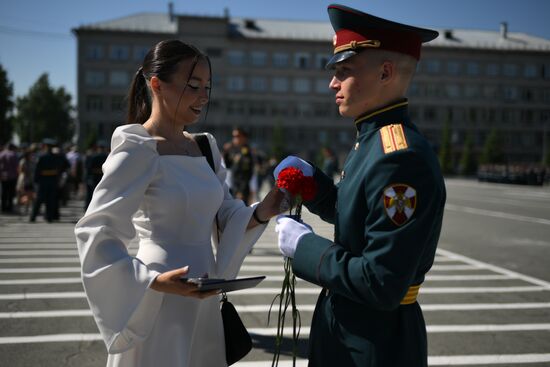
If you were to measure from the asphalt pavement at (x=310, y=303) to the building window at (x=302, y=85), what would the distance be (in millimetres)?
65461

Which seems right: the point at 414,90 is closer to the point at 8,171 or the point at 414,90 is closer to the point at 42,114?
the point at 42,114

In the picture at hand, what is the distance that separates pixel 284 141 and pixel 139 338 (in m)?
73.1

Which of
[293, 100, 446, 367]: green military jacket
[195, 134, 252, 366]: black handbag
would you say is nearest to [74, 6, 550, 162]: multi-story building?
[195, 134, 252, 366]: black handbag

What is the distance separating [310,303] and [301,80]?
2799 inches

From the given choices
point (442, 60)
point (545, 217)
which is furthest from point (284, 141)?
point (545, 217)

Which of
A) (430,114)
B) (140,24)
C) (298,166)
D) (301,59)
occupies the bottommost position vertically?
(298,166)

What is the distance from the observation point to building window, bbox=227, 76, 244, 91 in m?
74.1

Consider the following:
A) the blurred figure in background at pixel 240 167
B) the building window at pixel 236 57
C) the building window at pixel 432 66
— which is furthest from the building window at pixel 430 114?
the blurred figure in background at pixel 240 167

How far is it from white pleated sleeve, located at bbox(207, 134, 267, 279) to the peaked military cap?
920 millimetres

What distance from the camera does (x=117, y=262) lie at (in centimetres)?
231

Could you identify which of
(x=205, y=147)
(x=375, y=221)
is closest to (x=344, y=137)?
(x=205, y=147)

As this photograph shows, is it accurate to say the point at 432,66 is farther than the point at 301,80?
Yes

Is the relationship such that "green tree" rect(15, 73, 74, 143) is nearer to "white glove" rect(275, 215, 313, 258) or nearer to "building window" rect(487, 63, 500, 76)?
"building window" rect(487, 63, 500, 76)

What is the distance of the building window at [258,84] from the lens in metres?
75.0
